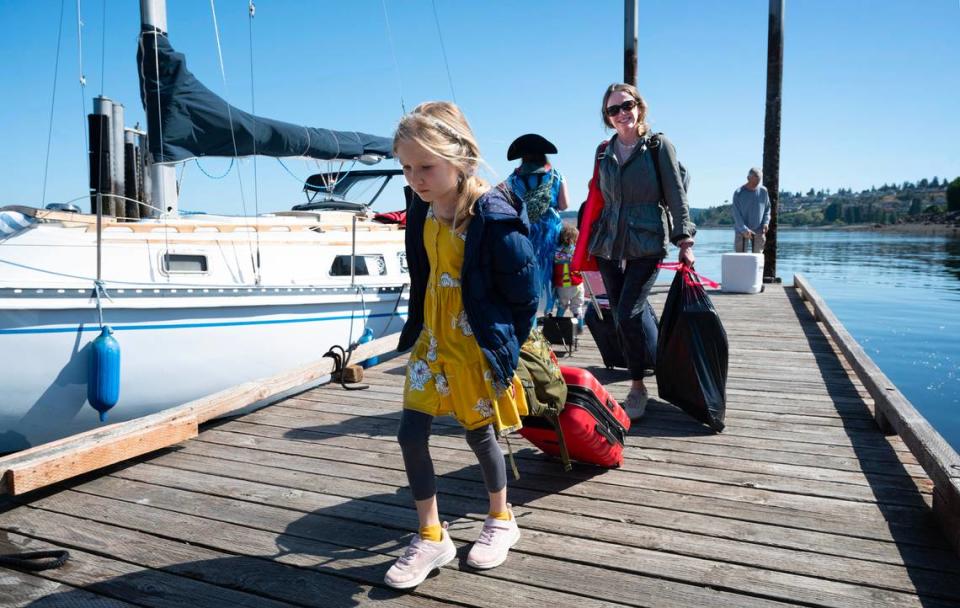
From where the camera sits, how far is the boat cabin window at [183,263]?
686 cm

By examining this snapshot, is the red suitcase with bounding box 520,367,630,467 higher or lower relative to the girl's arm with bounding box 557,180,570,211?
lower

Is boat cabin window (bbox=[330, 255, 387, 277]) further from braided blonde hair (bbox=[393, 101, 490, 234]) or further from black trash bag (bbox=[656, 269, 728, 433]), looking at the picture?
braided blonde hair (bbox=[393, 101, 490, 234])

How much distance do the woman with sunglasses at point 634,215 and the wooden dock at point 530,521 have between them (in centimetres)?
60

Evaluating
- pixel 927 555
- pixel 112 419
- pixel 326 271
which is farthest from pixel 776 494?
pixel 326 271

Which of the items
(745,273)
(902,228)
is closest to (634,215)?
(745,273)

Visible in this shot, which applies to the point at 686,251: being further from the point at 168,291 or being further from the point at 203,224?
the point at 203,224

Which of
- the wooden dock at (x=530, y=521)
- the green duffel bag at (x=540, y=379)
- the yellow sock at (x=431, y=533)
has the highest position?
the green duffel bag at (x=540, y=379)

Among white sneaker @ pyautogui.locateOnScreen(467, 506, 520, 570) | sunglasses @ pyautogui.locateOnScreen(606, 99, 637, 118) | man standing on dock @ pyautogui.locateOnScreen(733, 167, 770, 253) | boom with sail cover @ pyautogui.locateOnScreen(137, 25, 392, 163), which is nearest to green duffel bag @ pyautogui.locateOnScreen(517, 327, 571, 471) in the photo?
white sneaker @ pyautogui.locateOnScreen(467, 506, 520, 570)

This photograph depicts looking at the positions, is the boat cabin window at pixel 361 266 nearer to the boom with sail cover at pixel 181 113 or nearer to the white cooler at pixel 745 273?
the boom with sail cover at pixel 181 113

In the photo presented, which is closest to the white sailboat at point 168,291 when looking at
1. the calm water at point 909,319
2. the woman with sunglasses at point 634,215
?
the woman with sunglasses at point 634,215

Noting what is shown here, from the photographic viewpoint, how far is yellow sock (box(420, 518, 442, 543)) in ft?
8.36

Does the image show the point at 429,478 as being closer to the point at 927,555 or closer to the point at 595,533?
the point at 595,533

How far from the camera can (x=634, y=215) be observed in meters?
4.16

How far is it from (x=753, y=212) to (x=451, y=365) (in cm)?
1177
